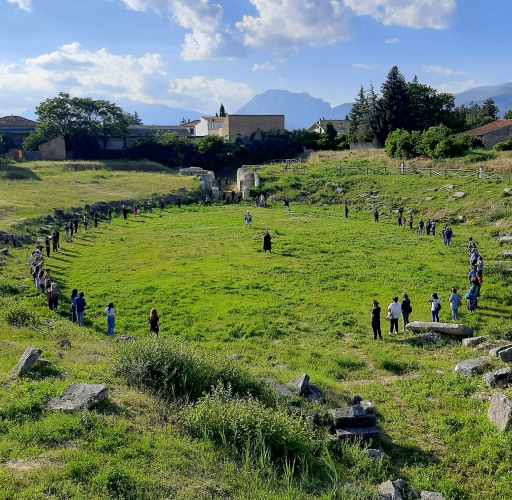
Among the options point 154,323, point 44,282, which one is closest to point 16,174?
point 44,282

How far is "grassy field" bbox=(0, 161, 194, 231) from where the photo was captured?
44.2 metres

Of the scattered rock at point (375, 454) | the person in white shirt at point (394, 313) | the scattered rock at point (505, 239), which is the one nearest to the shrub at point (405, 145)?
the scattered rock at point (505, 239)

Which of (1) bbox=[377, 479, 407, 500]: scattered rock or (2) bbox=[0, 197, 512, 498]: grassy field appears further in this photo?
(1) bbox=[377, 479, 407, 500]: scattered rock

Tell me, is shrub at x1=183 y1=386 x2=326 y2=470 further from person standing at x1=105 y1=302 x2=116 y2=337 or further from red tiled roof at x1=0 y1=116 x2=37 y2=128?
red tiled roof at x1=0 y1=116 x2=37 y2=128

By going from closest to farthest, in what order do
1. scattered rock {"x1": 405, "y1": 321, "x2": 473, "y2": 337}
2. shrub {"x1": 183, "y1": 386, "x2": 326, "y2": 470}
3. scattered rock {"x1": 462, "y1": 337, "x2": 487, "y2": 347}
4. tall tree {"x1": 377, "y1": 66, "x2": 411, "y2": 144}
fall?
shrub {"x1": 183, "y1": 386, "x2": 326, "y2": 470}, scattered rock {"x1": 462, "y1": 337, "x2": 487, "y2": 347}, scattered rock {"x1": 405, "y1": 321, "x2": 473, "y2": 337}, tall tree {"x1": 377, "y1": 66, "x2": 411, "y2": 144}

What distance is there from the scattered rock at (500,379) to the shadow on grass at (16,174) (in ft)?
184

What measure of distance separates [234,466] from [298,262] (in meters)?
20.3

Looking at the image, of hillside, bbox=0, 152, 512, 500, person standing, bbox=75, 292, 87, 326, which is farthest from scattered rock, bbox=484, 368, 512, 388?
person standing, bbox=75, 292, 87, 326

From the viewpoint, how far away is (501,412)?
1101cm

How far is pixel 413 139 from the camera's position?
62188 millimetres

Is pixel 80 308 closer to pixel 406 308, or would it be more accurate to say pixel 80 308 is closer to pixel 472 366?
pixel 406 308

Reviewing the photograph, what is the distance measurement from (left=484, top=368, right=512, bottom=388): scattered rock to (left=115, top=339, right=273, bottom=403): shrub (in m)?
5.44

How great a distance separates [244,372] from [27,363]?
4726mm

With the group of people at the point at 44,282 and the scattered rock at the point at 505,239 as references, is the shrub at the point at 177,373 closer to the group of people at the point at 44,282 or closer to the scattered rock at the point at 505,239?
the group of people at the point at 44,282
